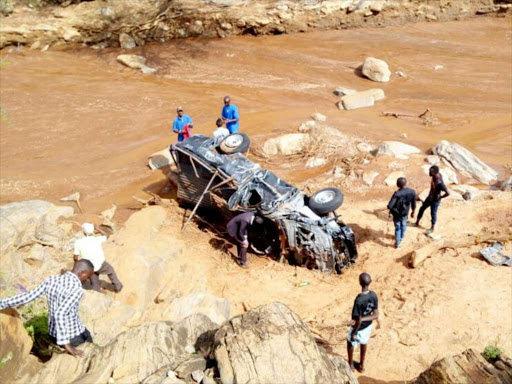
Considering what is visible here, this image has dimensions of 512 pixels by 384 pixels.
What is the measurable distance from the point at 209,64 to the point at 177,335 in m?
15.3

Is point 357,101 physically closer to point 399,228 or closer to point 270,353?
point 399,228

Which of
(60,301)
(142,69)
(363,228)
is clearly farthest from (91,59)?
(60,301)

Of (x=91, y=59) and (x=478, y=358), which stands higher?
(x=478, y=358)

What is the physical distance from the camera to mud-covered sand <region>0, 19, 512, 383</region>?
24.2ft

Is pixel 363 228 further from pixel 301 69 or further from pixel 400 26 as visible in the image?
pixel 400 26

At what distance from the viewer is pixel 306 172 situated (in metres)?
11.8

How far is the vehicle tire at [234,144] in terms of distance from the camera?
9578mm

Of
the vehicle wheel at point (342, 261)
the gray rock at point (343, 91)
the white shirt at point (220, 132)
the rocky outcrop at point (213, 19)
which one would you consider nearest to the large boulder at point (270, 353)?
the vehicle wheel at point (342, 261)

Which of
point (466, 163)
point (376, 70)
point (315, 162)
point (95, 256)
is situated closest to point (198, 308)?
point (95, 256)

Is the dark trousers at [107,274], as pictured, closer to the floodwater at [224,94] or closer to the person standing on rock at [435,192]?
the floodwater at [224,94]

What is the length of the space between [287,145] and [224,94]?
4.94 m

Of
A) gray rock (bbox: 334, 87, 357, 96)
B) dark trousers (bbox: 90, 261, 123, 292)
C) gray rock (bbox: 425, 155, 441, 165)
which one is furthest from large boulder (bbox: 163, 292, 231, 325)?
gray rock (bbox: 334, 87, 357, 96)

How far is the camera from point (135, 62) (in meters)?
19.1

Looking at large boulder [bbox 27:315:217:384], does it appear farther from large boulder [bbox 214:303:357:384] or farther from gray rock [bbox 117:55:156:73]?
gray rock [bbox 117:55:156:73]
